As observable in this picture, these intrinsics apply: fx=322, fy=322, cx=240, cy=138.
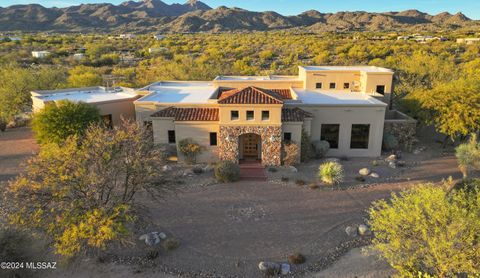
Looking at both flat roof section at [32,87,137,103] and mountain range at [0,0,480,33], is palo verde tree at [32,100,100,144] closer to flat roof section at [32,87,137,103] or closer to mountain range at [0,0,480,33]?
flat roof section at [32,87,137,103]

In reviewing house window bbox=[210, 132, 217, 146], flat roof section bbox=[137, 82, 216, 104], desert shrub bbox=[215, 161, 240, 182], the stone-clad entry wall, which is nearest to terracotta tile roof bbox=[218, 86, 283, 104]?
the stone-clad entry wall

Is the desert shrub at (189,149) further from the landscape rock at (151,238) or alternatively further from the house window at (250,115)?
the landscape rock at (151,238)

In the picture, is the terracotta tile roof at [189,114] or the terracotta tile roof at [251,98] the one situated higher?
the terracotta tile roof at [251,98]

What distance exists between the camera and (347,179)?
2123 centimetres

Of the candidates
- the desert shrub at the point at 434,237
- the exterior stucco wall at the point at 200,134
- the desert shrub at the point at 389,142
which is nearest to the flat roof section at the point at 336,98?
the desert shrub at the point at 389,142

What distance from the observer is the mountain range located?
487 ft

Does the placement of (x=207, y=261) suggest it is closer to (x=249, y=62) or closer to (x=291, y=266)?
(x=291, y=266)

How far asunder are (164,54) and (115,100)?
1892 inches

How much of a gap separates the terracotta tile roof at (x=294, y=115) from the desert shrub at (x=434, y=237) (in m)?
11.9

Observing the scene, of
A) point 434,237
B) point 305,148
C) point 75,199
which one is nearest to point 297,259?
point 434,237

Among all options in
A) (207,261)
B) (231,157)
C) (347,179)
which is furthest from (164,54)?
(207,261)

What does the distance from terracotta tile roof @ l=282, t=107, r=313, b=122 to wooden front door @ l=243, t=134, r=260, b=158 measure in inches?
105

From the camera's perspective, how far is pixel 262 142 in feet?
74.7

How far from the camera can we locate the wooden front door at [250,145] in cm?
2423
